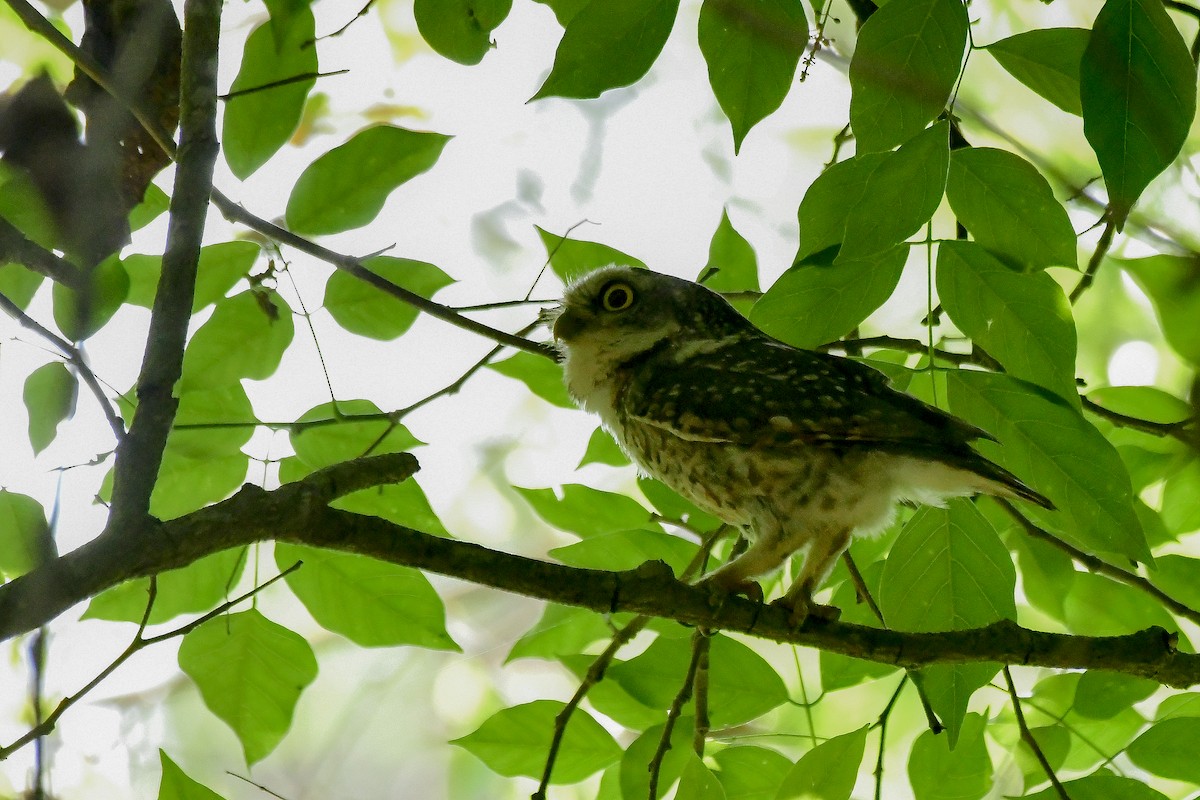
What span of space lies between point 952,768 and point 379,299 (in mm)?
1380

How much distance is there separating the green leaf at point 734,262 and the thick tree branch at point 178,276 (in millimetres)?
1161

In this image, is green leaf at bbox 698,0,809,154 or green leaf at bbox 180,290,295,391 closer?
green leaf at bbox 698,0,809,154

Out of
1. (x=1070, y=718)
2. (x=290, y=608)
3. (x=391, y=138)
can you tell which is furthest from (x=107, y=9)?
(x=1070, y=718)

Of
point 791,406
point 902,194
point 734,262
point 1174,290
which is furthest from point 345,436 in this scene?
point 1174,290

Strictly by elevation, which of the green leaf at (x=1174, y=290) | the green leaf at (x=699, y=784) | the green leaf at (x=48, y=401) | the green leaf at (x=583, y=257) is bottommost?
the green leaf at (x=699, y=784)

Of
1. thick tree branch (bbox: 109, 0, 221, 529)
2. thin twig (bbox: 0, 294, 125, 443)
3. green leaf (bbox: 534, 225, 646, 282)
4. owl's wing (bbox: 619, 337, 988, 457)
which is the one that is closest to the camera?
thick tree branch (bbox: 109, 0, 221, 529)

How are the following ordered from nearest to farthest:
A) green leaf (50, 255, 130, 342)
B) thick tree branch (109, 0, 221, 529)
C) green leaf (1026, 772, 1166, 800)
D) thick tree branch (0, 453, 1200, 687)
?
thick tree branch (0, 453, 1200, 687), thick tree branch (109, 0, 221, 529), green leaf (50, 255, 130, 342), green leaf (1026, 772, 1166, 800)

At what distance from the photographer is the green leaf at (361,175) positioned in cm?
185

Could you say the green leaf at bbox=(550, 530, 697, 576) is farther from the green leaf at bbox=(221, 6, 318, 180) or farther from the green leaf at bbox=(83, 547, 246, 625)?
the green leaf at bbox=(221, 6, 318, 180)

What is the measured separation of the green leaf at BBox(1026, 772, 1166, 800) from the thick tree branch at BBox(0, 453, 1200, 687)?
0.21 m

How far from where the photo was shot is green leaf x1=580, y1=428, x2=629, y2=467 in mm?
2348

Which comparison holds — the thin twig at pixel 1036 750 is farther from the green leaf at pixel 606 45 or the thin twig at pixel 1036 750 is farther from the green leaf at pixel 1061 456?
the green leaf at pixel 606 45

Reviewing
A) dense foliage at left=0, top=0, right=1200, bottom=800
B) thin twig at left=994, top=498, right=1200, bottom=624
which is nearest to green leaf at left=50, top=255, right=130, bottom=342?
dense foliage at left=0, top=0, right=1200, bottom=800

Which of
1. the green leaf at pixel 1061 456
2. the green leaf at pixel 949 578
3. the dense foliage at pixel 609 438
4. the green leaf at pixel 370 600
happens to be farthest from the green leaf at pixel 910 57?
the green leaf at pixel 370 600
